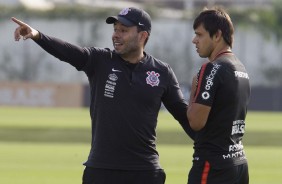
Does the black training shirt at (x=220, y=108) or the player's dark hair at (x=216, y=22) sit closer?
the black training shirt at (x=220, y=108)

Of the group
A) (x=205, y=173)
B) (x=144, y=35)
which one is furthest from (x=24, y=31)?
(x=205, y=173)

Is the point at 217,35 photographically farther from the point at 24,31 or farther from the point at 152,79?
the point at 24,31

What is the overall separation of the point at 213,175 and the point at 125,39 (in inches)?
59.9

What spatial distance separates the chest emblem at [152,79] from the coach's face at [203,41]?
2.74ft

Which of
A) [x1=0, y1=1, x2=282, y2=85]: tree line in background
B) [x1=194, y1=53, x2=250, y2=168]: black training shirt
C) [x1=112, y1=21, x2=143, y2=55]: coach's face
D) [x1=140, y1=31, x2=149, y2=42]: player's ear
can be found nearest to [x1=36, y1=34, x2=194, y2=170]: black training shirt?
[x1=112, y1=21, x2=143, y2=55]: coach's face

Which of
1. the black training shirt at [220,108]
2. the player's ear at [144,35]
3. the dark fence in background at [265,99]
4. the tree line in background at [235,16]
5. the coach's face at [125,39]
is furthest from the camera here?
the tree line in background at [235,16]

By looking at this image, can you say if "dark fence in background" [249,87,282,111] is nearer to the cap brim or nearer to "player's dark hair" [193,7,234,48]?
the cap brim

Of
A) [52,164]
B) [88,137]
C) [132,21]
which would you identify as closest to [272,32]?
[88,137]

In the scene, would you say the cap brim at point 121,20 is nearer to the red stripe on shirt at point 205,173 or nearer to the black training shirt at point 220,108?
the black training shirt at point 220,108

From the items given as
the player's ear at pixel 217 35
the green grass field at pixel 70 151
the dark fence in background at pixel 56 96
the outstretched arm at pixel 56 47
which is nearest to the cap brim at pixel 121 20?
the outstretched arm at pixel 56 47

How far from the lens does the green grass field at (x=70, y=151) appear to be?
48.5 ft

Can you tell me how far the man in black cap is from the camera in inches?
294

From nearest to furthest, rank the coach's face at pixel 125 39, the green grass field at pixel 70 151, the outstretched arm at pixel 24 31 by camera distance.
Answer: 1. the outstretched arm at pixel 24 31
2. the coach's face at pixel 125 39
3. the green grass field at pixel 70 151

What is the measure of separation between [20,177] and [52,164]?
231 cm
